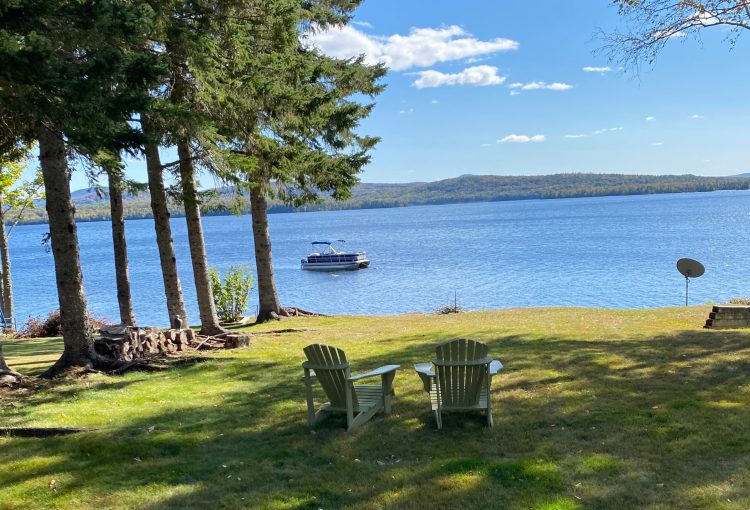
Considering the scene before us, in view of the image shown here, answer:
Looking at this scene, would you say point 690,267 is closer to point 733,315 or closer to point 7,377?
point 733,315

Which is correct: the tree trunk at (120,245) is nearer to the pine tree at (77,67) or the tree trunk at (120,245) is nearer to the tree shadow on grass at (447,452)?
the pine tree at (77,67)

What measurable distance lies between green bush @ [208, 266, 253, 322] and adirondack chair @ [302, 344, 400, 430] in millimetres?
12778

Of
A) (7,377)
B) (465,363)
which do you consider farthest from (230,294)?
(465,363)

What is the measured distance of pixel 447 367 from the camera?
5.65 m

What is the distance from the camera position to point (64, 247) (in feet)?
26.6

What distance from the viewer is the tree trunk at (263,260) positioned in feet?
52.8

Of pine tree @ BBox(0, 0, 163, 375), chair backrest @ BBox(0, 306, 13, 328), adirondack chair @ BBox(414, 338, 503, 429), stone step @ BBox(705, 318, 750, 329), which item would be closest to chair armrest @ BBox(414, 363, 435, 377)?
adirondack chair @ BBox(414, 338, 503, 429)

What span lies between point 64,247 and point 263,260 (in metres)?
8.35

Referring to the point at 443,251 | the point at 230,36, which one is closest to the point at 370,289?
the point at 443,251

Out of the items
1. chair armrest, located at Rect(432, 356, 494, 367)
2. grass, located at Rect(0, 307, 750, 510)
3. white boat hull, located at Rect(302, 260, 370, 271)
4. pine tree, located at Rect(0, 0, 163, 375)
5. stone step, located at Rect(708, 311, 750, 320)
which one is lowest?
white boat hull, located at Rect(302, 260, 370, 271)

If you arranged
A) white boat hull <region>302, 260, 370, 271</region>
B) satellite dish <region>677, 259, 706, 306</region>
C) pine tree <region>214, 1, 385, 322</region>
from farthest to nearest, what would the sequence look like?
white boat hull <region>302, 260, 370, 271</region>
satellite dish <region>677, 259, 706, 306</region>
pine tree <region>214, 1, 385, 322</region>

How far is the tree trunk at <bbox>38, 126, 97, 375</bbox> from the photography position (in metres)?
8.06

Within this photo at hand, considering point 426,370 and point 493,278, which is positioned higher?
point 426,370

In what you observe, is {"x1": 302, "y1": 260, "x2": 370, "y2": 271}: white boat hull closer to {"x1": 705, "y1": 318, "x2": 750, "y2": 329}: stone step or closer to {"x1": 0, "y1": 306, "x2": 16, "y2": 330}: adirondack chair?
{"x1": 0, "y1": 306, "x2": 16, "y2": 330}: adirondack chair
